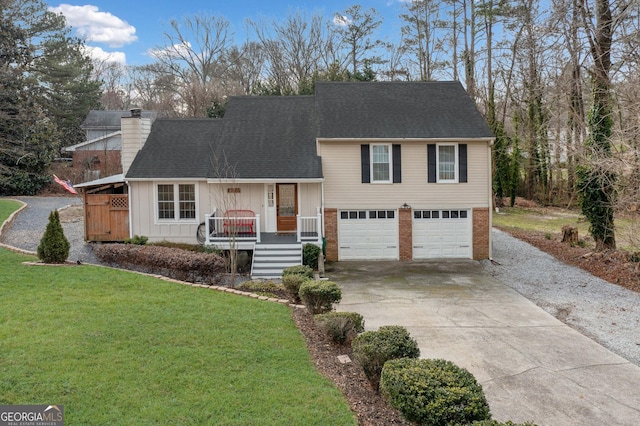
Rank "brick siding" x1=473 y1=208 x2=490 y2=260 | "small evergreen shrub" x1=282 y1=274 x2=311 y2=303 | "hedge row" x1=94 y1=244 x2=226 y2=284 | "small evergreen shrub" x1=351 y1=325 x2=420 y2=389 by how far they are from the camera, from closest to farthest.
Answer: "small evergreen shrub" x1=351 y1=325 x2=420 y2=389
"small evergreen shrub" x1=282 y1=274 x2=311 y2=303
"hedge row" x1=94 y1=244 x2=226 y2=284
"brick siding" x1=473 y1=208 x2=490 y2=260

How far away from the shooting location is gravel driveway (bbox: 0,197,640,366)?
31.0 feet

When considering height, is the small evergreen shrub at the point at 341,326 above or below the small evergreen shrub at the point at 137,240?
below

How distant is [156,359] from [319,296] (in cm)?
350

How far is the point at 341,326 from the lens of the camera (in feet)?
24.1

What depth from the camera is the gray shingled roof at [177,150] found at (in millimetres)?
16750

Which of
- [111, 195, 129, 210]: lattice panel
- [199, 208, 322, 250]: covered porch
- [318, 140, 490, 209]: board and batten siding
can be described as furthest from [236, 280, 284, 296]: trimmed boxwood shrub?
[111, 195, 129, 210]: lattice panel

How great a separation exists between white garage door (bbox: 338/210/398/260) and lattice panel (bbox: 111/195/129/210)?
26.4 ft

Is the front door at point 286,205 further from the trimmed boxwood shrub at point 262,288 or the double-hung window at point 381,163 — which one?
the trimmed boxwood shrub at point 262,288

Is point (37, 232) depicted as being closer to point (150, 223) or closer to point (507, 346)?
point (150, 223)

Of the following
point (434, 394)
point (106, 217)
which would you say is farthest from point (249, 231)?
point (434, 394)

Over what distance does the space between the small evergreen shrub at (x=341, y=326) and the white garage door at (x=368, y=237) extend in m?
9.54

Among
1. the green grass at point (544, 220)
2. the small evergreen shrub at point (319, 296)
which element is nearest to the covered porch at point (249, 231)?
the small evergreen shrub at point (319, 296)

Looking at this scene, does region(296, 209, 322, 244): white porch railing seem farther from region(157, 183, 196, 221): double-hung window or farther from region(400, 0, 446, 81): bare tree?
region(400, 0, 446, 81): bare tree

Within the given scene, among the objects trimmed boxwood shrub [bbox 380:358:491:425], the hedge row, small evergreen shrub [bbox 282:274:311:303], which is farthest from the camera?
the hedge row
